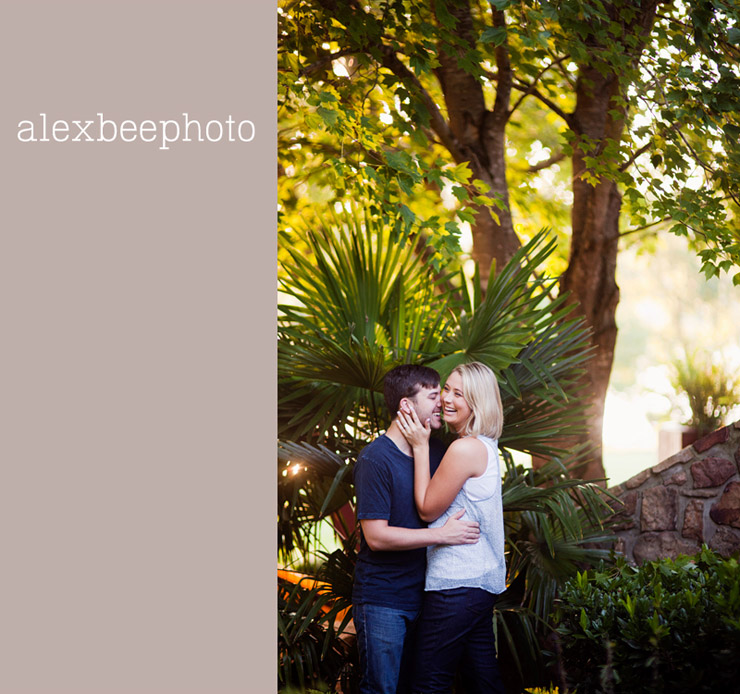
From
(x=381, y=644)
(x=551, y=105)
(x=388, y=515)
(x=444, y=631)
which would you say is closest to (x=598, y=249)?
(x=551, y=105)

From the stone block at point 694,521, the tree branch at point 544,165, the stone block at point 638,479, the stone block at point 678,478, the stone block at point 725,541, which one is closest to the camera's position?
the stone block at point 725,541

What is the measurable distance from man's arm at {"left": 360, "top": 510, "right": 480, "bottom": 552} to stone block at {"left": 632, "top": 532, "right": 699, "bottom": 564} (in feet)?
5.39

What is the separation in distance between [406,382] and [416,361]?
0.96 metres

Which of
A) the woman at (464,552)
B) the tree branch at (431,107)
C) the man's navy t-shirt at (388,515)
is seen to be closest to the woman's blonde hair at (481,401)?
the woman at (464,552)

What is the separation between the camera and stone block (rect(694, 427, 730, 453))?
3908 mm

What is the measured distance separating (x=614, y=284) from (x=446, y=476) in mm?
3466

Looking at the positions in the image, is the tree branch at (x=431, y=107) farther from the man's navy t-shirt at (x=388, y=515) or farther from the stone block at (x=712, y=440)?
the man's navy t-shirt at (x=388, y=515)

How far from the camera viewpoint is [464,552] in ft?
9.20

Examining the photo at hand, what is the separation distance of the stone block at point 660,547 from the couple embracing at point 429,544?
1.45 meters

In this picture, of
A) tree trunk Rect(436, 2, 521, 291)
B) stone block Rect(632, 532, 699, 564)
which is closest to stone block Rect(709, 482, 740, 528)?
stone block Rect(632, 532, 699, 564)

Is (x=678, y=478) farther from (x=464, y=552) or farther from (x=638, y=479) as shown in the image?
(x=464, y=552)

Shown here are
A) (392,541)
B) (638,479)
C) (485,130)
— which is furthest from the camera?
(485,130)

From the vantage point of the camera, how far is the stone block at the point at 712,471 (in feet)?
12.6

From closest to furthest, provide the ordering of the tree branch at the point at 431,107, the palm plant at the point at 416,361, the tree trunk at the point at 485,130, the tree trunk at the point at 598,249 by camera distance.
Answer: the palm plant at the point at 416,361
the tree branch at the point at 431,107
the tree trunk at the point at 485,130
the tree trunk at the point at 598,249
